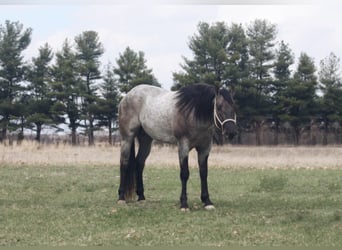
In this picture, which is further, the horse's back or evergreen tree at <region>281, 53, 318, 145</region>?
evergreen tree at <region>281, 53, 318, 145</region>

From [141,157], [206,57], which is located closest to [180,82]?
[206,57]

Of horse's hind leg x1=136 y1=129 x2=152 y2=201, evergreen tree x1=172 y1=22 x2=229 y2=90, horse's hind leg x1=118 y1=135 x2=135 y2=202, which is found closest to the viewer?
horse's hind leg x1=118 y1=135 x2=135 y2=202

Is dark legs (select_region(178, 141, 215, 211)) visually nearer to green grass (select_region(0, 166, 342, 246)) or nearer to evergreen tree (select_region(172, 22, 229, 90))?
green grass (select_region(0, 166, 342, 246))

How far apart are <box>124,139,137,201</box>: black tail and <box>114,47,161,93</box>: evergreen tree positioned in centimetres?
3697

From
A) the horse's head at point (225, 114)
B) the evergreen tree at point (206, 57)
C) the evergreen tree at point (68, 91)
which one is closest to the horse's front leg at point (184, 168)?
the horse's head at point (225, 114)

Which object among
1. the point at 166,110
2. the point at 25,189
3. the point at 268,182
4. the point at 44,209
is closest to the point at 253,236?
the point at 166,110

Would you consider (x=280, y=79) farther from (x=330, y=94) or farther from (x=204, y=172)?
(x=204, y=172)

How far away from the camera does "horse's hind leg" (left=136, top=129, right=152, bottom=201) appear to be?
11.3 m

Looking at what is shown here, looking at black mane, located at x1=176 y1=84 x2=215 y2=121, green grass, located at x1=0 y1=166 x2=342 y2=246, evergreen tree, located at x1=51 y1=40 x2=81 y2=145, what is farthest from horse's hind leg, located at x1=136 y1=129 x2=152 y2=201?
evergreen tree, located at x1=51 y1=40 x2=81 y2=145

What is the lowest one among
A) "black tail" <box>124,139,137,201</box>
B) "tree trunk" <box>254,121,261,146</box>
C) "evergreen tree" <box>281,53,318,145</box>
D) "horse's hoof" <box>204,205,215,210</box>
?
"horse's hoof" <box>204,205,215,210</box>

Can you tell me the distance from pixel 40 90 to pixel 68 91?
4.16 meters

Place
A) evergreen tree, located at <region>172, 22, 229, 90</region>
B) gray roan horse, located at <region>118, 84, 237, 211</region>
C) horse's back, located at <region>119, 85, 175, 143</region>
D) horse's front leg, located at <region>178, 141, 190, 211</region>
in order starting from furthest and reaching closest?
evergreen tree, located at <region>172, 22, 229, 90</region>
horse's back, located at <region>119, 85, 175, 143</region>
horse's front leg, located at <region>178, 141, 190, 211</region>
gray roan horse, located at <region>118, 84, 237, 211</region>

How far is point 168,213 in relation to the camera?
927 cm

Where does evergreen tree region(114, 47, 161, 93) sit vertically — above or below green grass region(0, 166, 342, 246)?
above
